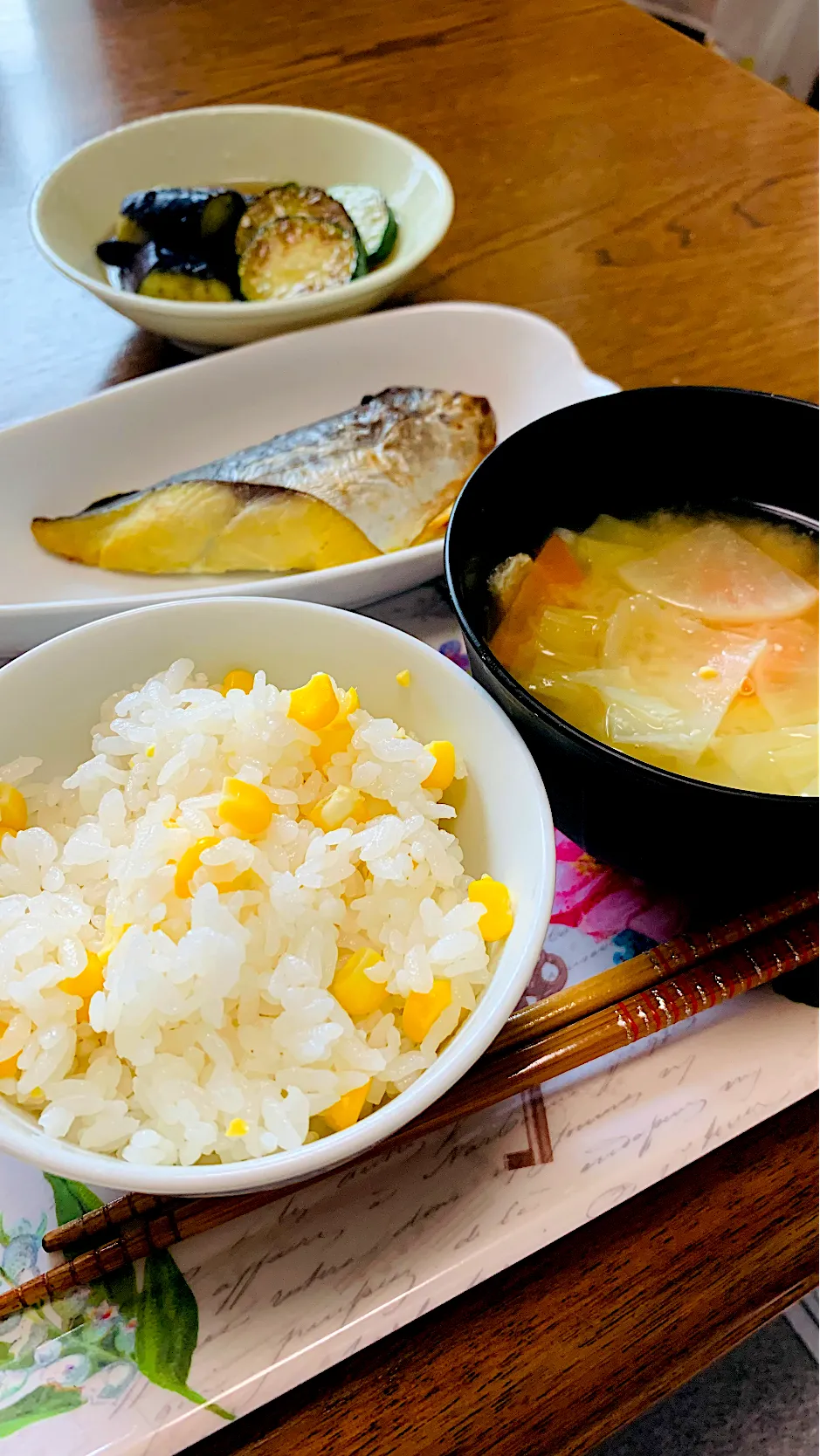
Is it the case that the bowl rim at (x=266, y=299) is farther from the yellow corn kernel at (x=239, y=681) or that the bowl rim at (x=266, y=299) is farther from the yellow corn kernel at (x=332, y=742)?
the yellow corn kernel at (x=332, y=742)

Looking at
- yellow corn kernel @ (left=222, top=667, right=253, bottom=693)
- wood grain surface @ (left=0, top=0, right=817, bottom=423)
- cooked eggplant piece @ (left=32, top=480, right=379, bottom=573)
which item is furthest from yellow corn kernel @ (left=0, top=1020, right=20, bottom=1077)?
wood grain surface @ (left=0, top=0, right=817, bottom=423)

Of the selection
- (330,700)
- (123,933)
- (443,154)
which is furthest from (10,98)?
(123,933)

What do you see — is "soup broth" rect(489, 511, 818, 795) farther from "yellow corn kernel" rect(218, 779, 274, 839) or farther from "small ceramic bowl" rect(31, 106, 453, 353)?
"small ceramic bowl" rect(31, 106, 453, 353)

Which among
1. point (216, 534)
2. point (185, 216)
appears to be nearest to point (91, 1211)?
point (216, 534)

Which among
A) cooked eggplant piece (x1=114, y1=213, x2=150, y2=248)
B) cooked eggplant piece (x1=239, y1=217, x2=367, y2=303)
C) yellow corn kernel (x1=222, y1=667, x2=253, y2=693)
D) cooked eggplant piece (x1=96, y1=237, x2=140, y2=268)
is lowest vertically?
yellow corn kernel (x1=222, y1=667, x2=253, y2=693)

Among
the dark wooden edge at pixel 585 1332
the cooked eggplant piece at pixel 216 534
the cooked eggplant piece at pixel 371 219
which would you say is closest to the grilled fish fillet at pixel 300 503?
the cooked eggplant piece at pixel 216 534

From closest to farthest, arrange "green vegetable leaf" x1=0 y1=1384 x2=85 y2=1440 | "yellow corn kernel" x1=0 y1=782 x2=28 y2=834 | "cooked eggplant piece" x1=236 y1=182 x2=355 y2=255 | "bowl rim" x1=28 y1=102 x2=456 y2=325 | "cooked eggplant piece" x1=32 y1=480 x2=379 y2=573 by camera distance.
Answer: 1. "green vegetable leaf" x1=0 y1=1384 x2=85 y2=1440
2. "yellow corn kernel" x1=0 y1=782 x2=28 y2=834
3. "cooked eggplant piece" x1=32 y1=480 x2=379 y2=573
4. "bowl rim" x1=28 y1=102 x2=456 y2=325
5. "cooked eggplant piece" x1=236 y1=182 x2=355 y2=255
